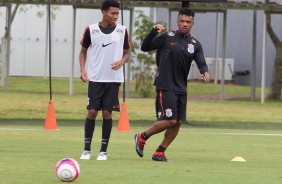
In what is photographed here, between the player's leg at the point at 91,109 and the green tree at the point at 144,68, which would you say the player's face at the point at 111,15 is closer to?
the player's leg at the point at 91,109

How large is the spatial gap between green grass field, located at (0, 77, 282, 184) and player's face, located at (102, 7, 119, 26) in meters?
1.92

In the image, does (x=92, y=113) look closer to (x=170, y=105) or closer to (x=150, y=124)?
(x=170, y=105)

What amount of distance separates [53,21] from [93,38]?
38.7 meters

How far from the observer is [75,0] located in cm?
3225

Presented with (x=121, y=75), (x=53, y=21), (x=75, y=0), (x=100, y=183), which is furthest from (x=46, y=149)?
(x=53, y=21)

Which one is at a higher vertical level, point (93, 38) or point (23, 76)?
point (93, 38)

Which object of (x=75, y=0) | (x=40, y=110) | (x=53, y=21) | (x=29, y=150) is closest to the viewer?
(x=29, y=150)

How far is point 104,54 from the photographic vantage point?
12.8 metres

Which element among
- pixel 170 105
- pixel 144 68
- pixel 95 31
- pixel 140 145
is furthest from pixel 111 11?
pixel 144 68

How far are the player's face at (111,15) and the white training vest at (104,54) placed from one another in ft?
0.63

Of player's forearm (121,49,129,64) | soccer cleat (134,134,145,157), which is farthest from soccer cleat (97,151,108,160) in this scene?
player's forearm (121,49,129,64)

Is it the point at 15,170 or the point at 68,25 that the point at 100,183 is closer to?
the point at 15,170

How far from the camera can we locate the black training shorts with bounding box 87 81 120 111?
1263 cm

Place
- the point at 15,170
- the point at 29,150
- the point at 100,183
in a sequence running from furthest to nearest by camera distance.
Result: 1. the point at 29,150
2. the point at 15,170
3. the point at 100,183
